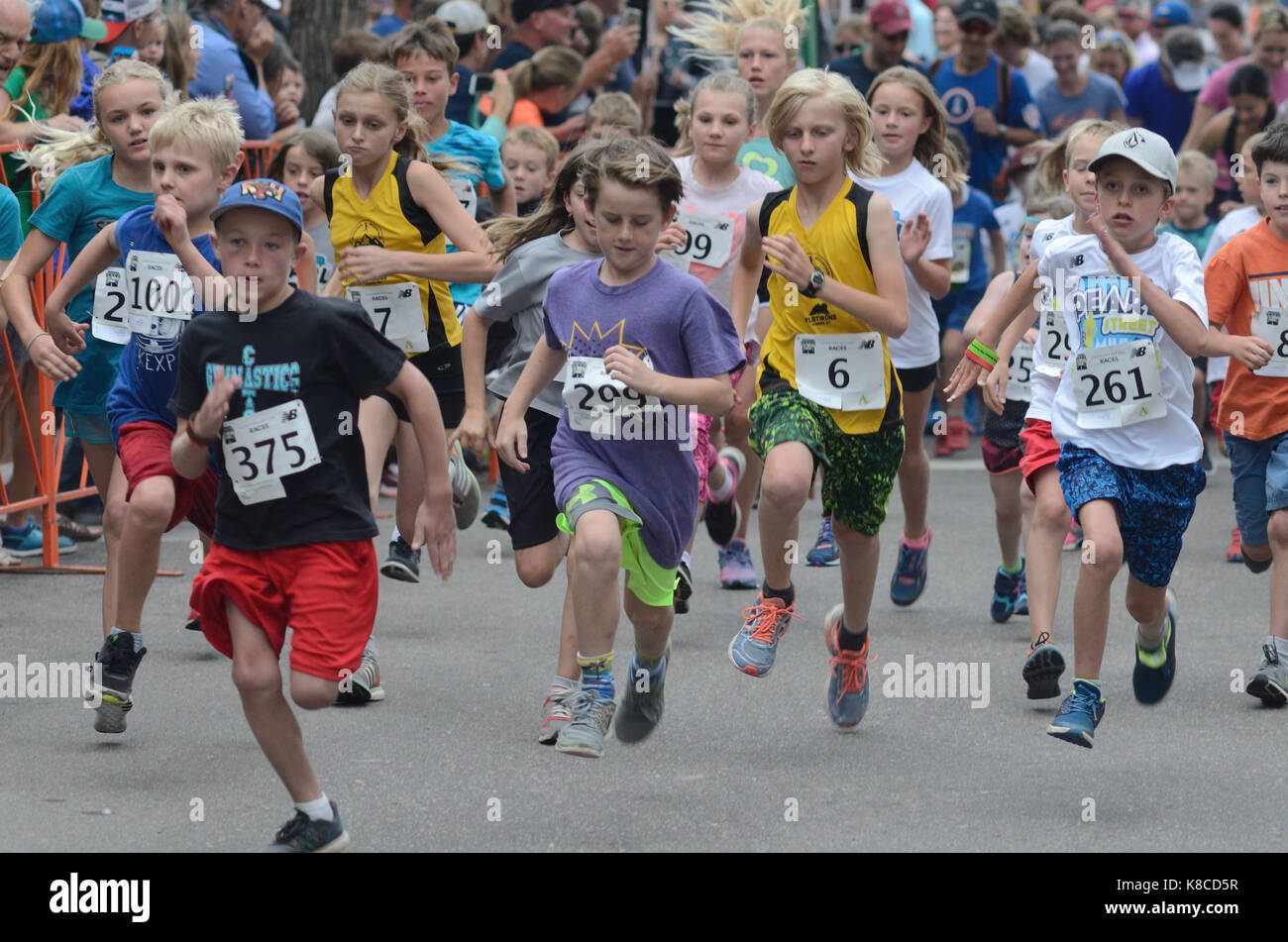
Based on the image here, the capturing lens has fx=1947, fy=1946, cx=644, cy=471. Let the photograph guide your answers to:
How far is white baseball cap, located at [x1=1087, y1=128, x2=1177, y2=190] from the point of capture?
5.63m

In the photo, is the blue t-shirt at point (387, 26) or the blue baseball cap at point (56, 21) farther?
the blue t-shirt at point (387, 26)

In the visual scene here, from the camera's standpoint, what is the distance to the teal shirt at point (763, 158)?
8.62m

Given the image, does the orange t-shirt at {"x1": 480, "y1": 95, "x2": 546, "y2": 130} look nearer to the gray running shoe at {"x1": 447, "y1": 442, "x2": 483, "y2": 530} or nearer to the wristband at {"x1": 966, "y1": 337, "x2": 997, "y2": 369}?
the gray running shoe at {"x1": 447, "y1": 442, "x2": 483, "y2": 530}

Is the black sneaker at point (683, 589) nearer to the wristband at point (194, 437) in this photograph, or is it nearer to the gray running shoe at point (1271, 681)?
the gray running shoe at point (1271, 681)

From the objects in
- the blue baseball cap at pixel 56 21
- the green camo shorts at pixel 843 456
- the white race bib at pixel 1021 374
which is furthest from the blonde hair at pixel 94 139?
the white race bib at pixel 1021 374

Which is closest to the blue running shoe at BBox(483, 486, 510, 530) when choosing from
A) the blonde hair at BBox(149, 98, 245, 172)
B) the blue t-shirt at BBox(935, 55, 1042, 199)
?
the blonde hair at BBox(149, 98, 245, 172)

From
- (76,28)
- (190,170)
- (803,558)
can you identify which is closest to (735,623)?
(803,558)

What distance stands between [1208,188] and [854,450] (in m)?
6.35

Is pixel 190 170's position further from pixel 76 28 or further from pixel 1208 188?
pixel 1208 188

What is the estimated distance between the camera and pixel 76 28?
28.5 feet

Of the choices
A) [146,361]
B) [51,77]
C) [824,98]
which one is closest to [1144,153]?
[824,98]

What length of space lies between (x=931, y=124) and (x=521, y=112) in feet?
15.1

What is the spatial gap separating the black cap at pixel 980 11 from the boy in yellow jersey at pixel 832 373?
22.8 ft

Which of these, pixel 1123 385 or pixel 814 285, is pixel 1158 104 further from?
pixel 814 285
